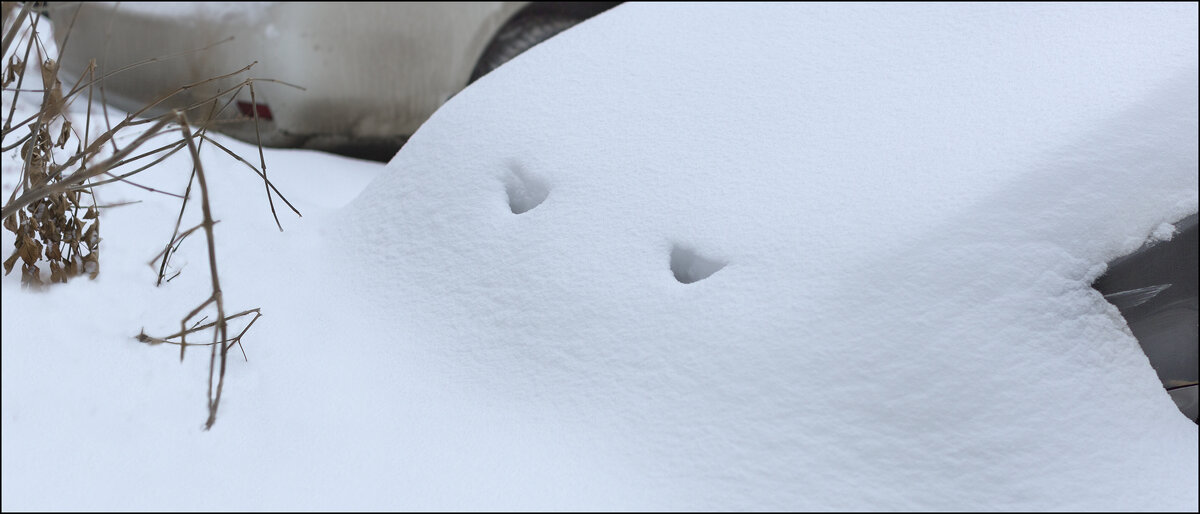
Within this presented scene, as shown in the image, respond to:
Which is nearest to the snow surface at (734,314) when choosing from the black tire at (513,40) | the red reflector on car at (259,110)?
the red reflector on car at (259,110)

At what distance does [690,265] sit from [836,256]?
227 millimetres

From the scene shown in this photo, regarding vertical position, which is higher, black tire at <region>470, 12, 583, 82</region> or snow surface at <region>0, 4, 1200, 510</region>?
black tire at <region>470, 12, 583, 82</region>

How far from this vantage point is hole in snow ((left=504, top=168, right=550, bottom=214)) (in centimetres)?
173

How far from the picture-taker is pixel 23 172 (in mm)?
1880

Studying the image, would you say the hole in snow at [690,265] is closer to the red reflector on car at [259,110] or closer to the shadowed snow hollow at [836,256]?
the shadowed snow hollow at [836,256]

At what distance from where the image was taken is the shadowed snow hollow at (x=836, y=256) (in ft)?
4.25

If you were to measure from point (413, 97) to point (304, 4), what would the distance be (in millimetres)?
431

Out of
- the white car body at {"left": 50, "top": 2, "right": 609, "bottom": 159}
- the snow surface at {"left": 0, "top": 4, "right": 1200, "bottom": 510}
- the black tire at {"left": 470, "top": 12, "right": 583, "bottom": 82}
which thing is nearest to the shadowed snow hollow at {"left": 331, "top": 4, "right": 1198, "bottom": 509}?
the snow surface at {"left": 0, "top": 4, "right": 1200, "bottom": 510}

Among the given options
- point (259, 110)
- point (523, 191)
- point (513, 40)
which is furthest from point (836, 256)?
point (259, 110)

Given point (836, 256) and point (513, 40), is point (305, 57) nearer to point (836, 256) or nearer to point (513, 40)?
→ point (513, 40)

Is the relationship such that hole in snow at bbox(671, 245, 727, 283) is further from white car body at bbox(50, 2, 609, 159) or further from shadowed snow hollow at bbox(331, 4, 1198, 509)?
white car body at bbox(50, 2, 609, 159)

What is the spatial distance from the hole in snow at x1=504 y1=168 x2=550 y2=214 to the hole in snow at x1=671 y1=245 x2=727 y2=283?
293 millimetres

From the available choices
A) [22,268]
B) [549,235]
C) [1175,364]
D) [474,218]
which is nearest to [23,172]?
[22,268]

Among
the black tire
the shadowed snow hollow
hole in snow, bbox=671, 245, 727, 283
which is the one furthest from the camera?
the black tire
